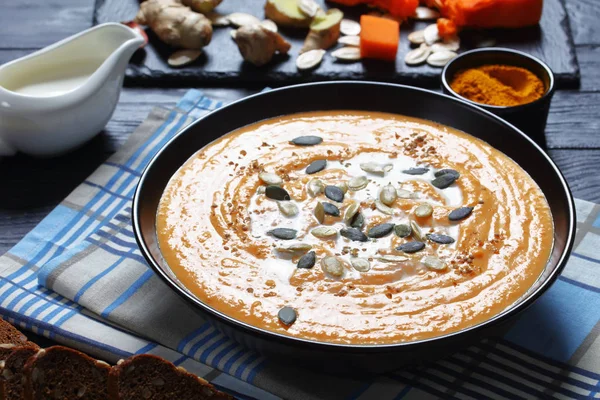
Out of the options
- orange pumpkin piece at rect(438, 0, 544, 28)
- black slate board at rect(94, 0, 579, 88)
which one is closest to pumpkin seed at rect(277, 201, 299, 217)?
black slate board at rect(94, 0, 579, 88)

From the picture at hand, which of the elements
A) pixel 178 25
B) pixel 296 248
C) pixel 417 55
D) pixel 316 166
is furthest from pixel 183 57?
pixel 296 248

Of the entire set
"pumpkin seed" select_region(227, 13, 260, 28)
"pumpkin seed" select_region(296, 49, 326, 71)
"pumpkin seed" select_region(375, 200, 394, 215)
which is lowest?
"pumpkin seed" select_region(296, 49, 326, 71)

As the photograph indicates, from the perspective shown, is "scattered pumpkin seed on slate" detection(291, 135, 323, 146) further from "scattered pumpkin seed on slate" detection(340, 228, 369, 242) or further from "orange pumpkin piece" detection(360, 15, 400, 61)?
"orange pumpkin piece" detection(360, 15, 400, 61)

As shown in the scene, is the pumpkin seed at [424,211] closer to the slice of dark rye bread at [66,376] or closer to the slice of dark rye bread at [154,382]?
the slice of dark rye bread at [154,382]

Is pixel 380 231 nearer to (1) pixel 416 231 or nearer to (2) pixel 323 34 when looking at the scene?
(1) pixel 416 231

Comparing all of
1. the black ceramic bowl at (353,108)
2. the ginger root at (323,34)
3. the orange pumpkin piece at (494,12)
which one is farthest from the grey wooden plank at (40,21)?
the orange pumpkin piece at (494,12)

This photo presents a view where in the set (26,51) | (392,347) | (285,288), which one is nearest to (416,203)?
(285,288)
